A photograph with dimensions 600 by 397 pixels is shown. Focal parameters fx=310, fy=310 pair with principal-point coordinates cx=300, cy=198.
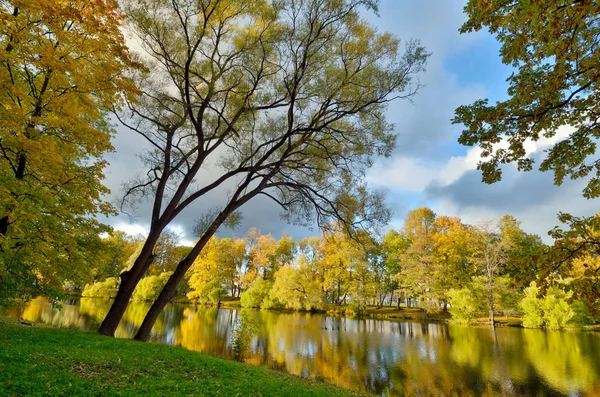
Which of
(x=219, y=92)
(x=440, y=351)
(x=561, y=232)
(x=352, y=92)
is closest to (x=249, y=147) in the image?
(x=219, y=92)

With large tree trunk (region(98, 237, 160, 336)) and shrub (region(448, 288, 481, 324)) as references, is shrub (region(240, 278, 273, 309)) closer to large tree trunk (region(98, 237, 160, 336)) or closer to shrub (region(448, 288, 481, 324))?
shrub (region(448, 288, 481, 324))

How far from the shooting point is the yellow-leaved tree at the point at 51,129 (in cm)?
588

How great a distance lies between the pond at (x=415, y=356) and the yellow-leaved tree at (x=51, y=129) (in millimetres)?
8259

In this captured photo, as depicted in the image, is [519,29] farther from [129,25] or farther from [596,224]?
[129,25]

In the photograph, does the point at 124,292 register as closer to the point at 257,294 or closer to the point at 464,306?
the point at 464,306

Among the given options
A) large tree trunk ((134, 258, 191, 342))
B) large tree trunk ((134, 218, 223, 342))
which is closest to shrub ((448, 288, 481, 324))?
large tree trunk ((134, 218, 223, 342))

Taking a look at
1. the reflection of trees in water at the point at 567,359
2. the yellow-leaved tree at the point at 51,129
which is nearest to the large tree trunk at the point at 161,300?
the yellow-leaved tree at the point at 51,129

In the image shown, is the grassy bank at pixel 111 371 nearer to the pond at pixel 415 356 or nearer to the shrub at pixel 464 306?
the pond at pixel 415 356

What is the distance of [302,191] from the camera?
12.4 m

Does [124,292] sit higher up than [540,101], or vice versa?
[540,101]

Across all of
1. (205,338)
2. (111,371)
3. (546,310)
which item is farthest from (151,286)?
(546,310)

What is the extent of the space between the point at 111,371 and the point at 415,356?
46.0 feet

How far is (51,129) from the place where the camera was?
8.79 m

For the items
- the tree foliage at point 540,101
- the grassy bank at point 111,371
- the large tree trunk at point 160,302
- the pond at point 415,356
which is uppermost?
the tree foliage at point 540,101
